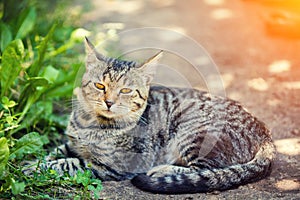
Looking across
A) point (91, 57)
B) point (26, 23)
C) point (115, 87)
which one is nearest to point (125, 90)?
point (115, 87)

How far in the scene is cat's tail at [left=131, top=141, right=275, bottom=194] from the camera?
13.9ft

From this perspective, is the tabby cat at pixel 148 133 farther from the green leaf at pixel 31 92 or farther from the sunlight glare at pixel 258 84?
the sunlight glare at pixel 258 84

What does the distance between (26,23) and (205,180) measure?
2.93m

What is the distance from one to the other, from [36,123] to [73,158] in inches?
33.5

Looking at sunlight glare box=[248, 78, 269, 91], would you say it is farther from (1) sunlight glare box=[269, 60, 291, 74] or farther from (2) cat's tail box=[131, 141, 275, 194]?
(2) cat's tail box=[131, 141, 275, 194]

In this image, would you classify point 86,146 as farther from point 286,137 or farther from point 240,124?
point 286,137

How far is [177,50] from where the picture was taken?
729cm

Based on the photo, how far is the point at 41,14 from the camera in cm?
761

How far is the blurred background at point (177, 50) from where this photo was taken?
4977 millimetres

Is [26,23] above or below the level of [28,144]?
above

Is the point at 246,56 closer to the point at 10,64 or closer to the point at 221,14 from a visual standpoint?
the point at 221,14

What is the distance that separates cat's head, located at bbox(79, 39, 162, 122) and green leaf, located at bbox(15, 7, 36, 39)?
1641 millimetres

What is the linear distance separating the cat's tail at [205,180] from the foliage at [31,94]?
17.9 inches

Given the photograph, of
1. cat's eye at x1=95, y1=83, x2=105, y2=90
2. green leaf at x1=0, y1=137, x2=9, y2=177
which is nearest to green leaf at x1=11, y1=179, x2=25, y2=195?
green leaf at x1=0, y1=137, x2=9, y2=177
